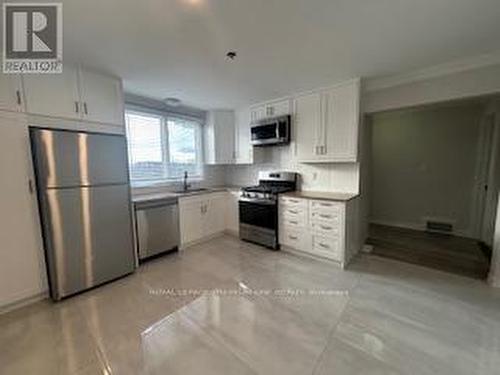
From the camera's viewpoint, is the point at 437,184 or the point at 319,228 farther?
the point at 437,184

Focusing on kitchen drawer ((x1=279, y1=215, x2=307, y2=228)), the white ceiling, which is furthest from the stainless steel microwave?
kitchen drawer ((x1=279, y1=215, x2=307, y2=228))

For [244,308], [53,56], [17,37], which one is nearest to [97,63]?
[53,56]

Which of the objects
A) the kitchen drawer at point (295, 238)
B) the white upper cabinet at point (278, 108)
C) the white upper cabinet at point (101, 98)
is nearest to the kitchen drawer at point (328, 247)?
the kitchen drawer at point (295, 238)

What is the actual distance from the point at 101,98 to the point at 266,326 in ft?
10.0

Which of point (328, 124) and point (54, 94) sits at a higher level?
point (54, 94)

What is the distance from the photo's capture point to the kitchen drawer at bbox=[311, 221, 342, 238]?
10.2 feet

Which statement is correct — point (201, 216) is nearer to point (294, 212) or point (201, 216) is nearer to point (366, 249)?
point (294, 212)

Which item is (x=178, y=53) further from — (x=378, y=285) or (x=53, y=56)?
(x=378, y=285)

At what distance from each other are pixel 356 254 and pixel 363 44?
2779 millimetres

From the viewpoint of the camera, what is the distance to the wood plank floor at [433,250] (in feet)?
10.0

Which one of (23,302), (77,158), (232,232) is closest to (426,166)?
(232,232)

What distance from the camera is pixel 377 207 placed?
5.29 metres

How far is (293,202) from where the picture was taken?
139 inches
